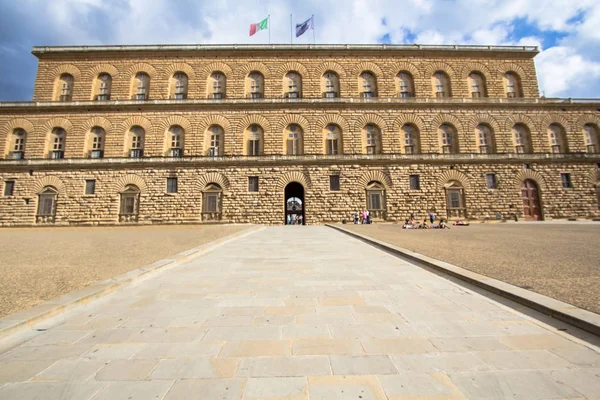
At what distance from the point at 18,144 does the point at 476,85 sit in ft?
119

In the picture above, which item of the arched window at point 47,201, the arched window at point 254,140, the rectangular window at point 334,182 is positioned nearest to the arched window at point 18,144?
the arched window at point 47,201

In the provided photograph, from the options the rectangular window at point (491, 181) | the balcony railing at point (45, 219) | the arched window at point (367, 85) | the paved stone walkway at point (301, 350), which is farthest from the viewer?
the arched window at point (367, 85)

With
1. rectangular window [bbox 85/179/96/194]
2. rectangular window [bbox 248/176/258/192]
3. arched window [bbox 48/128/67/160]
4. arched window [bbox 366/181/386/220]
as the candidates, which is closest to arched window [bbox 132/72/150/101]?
arched window [bbox 48/128/67/160]

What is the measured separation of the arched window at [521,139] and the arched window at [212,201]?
2318cm

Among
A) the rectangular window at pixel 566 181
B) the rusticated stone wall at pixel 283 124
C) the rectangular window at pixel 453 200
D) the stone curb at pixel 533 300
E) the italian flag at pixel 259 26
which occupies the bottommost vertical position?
the stone curb at pixel 533 300

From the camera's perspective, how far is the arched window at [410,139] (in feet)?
64.0

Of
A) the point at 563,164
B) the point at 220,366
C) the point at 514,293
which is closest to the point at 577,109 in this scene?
the point at 563,164

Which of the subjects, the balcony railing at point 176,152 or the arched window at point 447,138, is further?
the arched window at point 447,138

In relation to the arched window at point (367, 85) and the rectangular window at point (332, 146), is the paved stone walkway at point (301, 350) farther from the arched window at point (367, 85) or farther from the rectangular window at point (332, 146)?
the arched window at point (367, 85)

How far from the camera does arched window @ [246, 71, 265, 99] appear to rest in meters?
20.1

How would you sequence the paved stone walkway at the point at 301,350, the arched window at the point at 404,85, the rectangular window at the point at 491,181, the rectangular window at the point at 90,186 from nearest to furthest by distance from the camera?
the paved stone walkway at the point at 301,350 < the rectangular window at the point at 90,186 < the rectangular window at the point at 491,181 < the arched window at the point at 404,85

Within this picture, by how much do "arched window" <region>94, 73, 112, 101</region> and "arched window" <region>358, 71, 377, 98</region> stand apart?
20.2m

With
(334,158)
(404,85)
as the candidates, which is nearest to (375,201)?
(334,158)

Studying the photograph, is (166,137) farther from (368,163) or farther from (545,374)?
(545,374)
